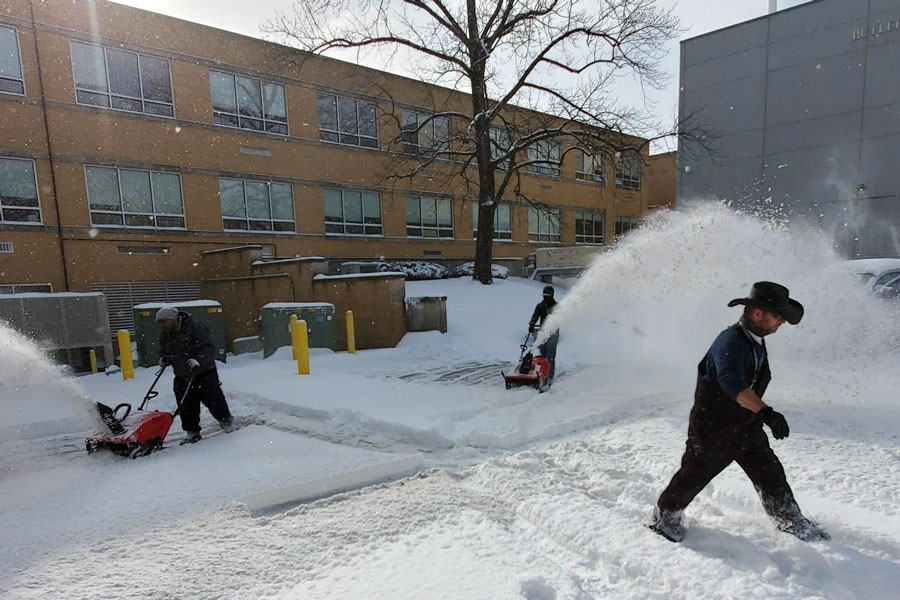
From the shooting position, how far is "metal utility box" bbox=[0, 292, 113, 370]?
32.3 feet

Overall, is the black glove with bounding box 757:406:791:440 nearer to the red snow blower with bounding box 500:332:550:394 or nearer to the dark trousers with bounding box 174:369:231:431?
the red snow blower with bounding box 500:332:550:394

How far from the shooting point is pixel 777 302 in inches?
109

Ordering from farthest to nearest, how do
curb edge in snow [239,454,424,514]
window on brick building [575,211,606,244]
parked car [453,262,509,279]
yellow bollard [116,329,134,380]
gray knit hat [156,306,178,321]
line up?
window on brick building [575,211,606,244], parked car [453,262,509,279], yellow bollard [116,329,134,380], gray knit hat [156,306,178,321], curb edge in snow [239,454,424,514]

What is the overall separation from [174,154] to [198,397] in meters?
14.4

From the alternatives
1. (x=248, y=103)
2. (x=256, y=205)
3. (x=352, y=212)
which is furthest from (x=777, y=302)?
(x=248, y=103)

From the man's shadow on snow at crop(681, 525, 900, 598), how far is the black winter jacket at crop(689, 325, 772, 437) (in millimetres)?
674

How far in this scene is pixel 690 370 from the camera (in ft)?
26.3

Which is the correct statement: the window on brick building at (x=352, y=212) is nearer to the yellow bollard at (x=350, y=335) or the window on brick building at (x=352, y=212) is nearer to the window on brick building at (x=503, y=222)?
the window on brick building at (x=503, y=222)

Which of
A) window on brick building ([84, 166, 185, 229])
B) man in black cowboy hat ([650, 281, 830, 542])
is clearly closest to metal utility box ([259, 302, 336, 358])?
window on brick building ([84, 166, 185, 229])

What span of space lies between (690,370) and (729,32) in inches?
947

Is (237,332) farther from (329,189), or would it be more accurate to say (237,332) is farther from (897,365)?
(897,365)

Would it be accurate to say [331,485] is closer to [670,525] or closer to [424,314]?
[670,525]

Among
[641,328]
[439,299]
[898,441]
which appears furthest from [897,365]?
[439,299]

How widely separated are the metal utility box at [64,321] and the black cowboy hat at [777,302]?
12334 millimetres
